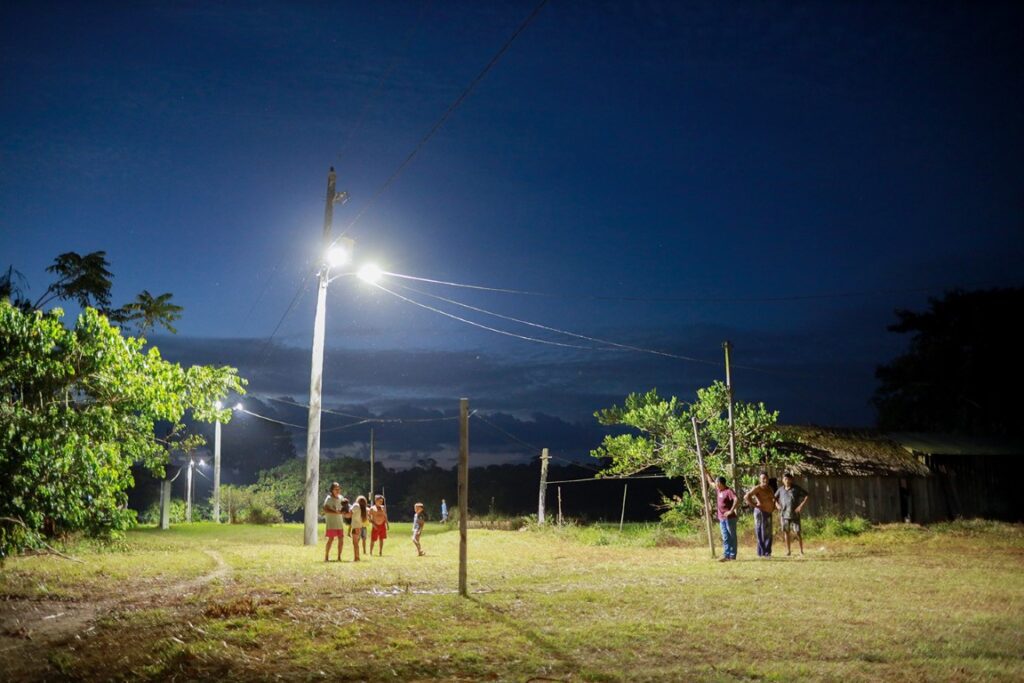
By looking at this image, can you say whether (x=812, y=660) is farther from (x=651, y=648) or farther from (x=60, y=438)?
(x=60, y=438)

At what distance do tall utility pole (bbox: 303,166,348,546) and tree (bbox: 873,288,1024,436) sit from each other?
32.1 meters

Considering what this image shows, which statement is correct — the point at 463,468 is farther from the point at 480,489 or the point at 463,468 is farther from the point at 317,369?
the point at 480,489

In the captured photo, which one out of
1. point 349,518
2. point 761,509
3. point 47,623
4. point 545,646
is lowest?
point 47,623

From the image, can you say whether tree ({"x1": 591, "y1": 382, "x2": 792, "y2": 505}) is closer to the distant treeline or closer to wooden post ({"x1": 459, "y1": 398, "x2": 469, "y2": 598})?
wooden post ({"x1": 459, "y1": 398, "x2": 469, "y2": 598})

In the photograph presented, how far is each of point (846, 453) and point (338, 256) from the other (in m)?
19.8

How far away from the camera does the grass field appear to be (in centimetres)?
668

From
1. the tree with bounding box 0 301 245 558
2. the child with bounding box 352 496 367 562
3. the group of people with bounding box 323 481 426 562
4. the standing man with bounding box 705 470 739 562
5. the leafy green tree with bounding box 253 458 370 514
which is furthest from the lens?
the leafy green tree with bounding box 253 458 370 514

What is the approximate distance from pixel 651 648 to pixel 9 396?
505 inches

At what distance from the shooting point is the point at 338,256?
22219 mm

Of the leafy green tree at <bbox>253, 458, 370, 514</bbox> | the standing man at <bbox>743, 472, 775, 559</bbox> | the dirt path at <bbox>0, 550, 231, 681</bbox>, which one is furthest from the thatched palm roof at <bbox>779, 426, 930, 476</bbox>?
the leafy green tree at <bbox>253, 458, 370, 514</bbox>

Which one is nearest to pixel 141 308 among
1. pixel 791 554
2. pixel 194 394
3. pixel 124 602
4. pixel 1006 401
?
pixel 194 394

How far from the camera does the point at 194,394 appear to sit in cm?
1644

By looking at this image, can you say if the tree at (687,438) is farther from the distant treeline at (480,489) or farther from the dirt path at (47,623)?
the distant treeline at (480,489)

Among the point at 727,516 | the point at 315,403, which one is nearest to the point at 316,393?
the point at 315,403
